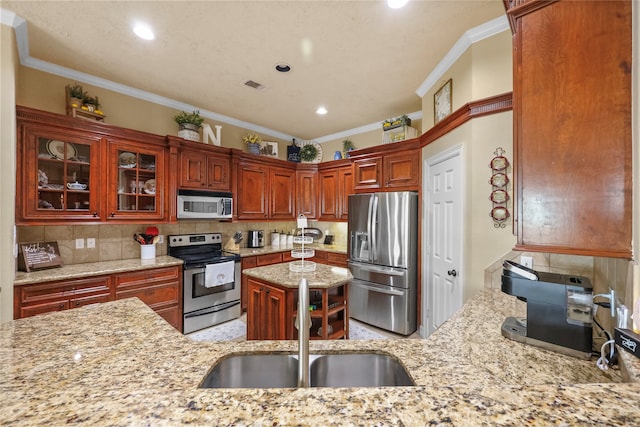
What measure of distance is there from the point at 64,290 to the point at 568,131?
3497 mm

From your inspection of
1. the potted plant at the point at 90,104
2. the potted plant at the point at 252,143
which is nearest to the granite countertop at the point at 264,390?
the potted plant at the point at 90,104

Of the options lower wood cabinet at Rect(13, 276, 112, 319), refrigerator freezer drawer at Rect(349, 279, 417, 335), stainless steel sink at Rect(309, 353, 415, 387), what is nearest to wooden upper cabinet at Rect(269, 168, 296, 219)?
refrigerator freezer drawer at Rect(349, 279, 417, 335)

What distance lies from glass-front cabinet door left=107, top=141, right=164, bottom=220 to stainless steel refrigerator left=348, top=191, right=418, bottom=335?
2400 mm

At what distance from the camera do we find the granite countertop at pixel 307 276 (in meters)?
2.04

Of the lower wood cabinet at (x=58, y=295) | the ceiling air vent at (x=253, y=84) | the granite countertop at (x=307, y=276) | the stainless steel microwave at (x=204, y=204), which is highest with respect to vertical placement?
the ceiling air vent at (x=253, y=84)

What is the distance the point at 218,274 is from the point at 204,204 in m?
0.89

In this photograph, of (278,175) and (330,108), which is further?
(278,175)

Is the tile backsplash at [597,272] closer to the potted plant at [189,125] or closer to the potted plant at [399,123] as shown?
the potted plant at [399,123]

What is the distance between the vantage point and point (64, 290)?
2324 mm

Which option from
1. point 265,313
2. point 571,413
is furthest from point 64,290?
point 571,413

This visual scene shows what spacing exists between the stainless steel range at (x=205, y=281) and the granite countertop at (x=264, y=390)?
1862 millimetres

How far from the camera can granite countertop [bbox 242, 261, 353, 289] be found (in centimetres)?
204

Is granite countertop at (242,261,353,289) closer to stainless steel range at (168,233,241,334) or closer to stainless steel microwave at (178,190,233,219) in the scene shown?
stainless steel range at (168,233,241,334)

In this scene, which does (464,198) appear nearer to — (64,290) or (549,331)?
(549,331)
